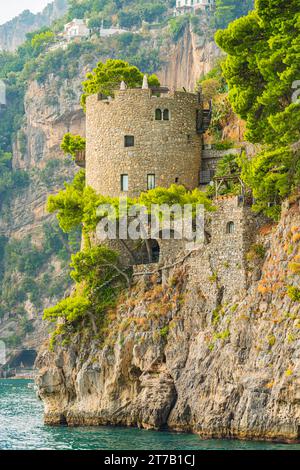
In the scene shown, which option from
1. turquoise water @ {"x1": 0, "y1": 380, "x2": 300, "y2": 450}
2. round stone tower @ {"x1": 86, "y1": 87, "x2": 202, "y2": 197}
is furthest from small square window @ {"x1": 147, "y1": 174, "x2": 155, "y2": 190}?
turquoise water @ {"x1": 0, "y1": 380, "x2": 300, "y2": 450}

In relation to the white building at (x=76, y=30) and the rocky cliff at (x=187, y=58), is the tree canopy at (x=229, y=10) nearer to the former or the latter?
the rocky cliff at (x=187, y=58)

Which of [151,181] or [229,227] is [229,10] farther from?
[229,227]

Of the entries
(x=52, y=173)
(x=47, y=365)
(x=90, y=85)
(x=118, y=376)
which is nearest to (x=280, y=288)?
(x=118, y=376)

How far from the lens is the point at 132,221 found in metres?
67.1

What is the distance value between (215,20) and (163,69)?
13.4 m

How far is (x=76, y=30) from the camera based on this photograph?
191 m

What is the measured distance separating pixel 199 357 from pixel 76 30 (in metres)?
137

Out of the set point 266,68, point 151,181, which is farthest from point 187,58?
point 266,68

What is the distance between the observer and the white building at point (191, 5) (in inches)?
7362

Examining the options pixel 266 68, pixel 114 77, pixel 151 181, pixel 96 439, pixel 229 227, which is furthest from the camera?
pixel 114 77

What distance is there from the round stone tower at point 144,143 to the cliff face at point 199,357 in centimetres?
672

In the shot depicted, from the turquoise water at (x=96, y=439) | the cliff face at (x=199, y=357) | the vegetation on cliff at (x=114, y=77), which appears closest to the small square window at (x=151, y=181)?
the cliff face at (x=199, y=357)

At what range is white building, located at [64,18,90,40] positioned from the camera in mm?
189250
